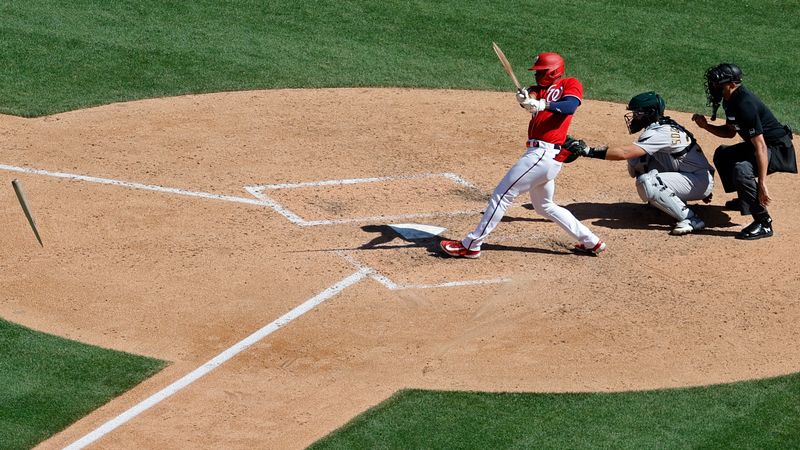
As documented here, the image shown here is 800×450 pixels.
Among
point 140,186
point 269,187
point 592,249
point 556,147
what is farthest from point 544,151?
point 140,186

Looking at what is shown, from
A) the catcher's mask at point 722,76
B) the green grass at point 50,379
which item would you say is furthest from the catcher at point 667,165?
the green grass at point 50,379

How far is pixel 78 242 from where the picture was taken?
10336 millimetres

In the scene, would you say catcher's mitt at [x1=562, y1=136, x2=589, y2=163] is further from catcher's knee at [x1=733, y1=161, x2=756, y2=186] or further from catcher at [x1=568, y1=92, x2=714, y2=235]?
catcher's knee at [x1=733, y1=161, x2=756, y2=186]

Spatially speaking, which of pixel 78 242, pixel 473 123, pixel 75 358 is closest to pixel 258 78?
pixel 473 123

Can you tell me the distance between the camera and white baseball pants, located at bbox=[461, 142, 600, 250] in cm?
977

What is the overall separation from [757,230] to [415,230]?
10.4ft

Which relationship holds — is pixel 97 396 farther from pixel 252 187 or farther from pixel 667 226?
pixel 667 226

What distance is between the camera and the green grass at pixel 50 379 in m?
7.62

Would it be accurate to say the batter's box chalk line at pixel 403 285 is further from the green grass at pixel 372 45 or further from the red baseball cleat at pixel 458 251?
the green grass at pixel 372 45

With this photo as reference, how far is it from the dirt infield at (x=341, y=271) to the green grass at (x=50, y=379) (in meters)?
0.17

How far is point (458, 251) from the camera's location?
10.1 meters

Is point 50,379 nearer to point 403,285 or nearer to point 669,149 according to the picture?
point 403,285

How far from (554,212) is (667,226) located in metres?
1.52

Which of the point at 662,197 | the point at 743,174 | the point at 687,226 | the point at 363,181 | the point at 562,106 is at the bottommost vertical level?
the point at 363,181
